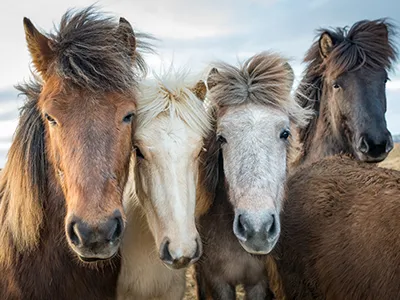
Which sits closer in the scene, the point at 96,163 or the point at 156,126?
the point at 96,163

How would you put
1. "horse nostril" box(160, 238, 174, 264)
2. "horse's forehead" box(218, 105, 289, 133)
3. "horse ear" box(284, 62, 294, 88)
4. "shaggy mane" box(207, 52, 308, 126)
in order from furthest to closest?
"horse ear" box(284, 62, 294, 88) → "shaggy mane" box(207, 52, 308, 126) → "horse's forehead" box(218, 105, 289, 133) → "horse nostril" box(160, 238, 174, 264)

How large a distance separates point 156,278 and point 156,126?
1.11 meters

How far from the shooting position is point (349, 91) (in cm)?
512

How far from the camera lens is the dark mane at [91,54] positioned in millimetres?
2818

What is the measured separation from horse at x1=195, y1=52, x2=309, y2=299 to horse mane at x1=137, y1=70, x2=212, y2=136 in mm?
277

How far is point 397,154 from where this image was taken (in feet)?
71.1

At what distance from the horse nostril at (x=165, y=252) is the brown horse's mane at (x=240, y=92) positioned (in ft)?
3.08

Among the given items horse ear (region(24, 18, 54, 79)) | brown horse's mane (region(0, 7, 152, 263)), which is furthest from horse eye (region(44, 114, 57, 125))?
horse ear (region(24, 18, 54, 79))

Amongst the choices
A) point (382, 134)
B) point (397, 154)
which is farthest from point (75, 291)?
point (397, 154)

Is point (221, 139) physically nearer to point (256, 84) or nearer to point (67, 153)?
point (256, 84)

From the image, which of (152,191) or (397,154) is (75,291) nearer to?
(152,191)

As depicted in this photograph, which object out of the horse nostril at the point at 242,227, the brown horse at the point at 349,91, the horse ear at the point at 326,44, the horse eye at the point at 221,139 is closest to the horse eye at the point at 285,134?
the horse eye at the point at 221,139

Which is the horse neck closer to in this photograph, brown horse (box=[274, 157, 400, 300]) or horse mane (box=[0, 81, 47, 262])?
brown horse (box=[274, 157, 400, 300])

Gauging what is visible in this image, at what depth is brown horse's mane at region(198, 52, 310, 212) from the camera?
359cm
